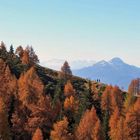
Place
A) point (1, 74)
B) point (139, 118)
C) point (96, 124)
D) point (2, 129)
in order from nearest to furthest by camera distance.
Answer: point (2, 129)
point (96, 124)
point (139, 118)
point (1, 74)

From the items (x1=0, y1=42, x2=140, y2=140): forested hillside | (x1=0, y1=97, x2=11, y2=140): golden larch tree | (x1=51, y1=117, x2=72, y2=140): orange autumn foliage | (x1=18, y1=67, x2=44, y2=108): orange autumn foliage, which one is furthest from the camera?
(x1=18, y1=67, x2=44, y2=108): orange autumn foliage

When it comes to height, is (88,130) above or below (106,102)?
below

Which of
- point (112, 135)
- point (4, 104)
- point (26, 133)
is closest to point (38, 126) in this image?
point (26, 133)

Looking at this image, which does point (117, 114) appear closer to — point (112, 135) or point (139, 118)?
point (139, 118)

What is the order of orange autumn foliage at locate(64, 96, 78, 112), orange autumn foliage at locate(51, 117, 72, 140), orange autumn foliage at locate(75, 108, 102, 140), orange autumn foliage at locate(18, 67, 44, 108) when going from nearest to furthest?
orange autumn foliage at locate(51, 117, 72, 140)
orange autumn foliage at locate(75, 108, 102, 140)
orange autumn foliage at locate(18, 67, 44, 108)
orange autumn foliage at locate(64, 96, 78, 112)

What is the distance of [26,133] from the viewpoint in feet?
360

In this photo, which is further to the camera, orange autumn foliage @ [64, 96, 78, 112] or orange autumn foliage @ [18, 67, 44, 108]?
orange autumn foliage @ [64, 96, 78, 112]

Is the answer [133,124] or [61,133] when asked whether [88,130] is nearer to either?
[61,133]

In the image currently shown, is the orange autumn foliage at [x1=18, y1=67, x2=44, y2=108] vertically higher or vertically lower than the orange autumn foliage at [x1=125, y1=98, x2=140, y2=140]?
higher

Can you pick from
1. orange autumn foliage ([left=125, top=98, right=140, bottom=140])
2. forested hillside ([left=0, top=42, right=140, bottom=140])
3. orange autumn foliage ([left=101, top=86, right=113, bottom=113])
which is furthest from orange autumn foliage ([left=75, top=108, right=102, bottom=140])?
orange autumn foliage ([left=101, top=86, right=113, bottom=113])

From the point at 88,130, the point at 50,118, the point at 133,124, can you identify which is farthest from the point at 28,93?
the point at 133,124

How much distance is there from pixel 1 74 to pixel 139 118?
179ft

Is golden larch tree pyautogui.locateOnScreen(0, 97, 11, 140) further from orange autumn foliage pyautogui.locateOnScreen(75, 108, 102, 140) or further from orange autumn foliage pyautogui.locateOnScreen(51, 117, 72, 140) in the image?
orange autumn foliage pyautogui.locateOnScreen(75, 108, 102, 140)

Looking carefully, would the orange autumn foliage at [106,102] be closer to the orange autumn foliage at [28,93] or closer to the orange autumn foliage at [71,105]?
the orange autumn foliage at [71,105]
